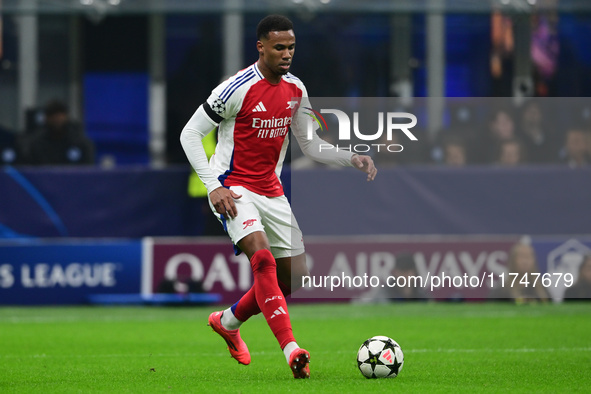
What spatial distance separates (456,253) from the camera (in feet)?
42.6

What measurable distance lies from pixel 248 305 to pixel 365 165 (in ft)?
3.86

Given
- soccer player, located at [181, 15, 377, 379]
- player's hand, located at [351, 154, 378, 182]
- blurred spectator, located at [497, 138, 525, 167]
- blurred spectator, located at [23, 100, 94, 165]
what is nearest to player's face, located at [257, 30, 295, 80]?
soccer player, located at [181, 15, 377, 379]

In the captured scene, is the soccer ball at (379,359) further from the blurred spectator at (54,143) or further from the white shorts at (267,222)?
the blurred spectator at (54,143)

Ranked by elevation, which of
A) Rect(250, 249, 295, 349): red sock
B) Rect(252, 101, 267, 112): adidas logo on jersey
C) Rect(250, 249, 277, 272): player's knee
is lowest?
Rect(250, 249, 295, 349): red sock

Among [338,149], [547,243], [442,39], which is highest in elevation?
[442,39]

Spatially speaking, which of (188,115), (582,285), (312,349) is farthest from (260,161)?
(188,115)

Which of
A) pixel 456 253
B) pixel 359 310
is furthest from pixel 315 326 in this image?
pixel 456 253

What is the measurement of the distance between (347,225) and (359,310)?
1323 millimetres

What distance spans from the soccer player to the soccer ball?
376 mm

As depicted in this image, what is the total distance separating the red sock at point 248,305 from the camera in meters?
6.91

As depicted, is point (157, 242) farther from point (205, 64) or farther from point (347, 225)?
point (205, 64)

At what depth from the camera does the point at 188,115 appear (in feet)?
51.7

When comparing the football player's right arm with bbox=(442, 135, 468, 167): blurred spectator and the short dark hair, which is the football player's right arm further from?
bbox=(442, 135, 468, 167): blurred spectator

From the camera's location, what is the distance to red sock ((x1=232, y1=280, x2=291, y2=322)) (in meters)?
6.91
